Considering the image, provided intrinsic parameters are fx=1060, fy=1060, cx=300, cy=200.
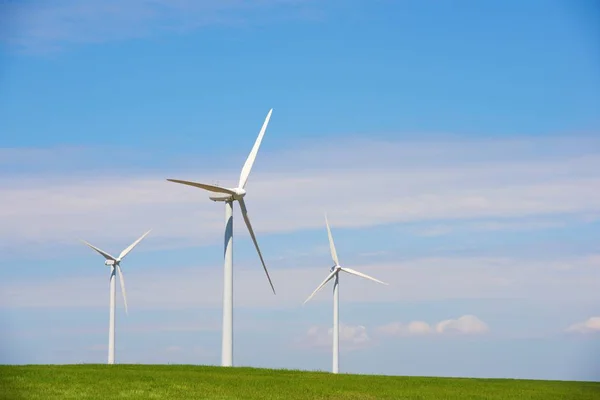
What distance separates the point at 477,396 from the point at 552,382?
575 inches

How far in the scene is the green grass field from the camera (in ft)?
197

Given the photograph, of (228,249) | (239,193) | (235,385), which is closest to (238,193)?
(239,193)

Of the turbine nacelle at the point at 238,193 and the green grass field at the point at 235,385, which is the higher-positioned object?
the turbine nacelle at the point at 238,193

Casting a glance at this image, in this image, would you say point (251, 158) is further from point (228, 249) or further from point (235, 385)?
point (235, 385)

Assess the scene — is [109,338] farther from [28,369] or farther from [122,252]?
[28,369]

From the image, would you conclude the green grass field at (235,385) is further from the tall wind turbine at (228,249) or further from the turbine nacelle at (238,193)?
the turbine nacelle at (238,193)

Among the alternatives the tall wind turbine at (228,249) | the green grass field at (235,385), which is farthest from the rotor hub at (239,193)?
the green grass field at (235,385)

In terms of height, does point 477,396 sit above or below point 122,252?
below

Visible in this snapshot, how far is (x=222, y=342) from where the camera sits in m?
76.5

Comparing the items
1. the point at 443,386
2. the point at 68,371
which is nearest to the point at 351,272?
the point at 443,386

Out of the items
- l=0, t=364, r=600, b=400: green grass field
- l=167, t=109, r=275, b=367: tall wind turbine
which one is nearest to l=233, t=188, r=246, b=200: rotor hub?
l=167, t=109, r=275, b=367: tall wind turbine

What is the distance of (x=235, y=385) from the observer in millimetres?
64688

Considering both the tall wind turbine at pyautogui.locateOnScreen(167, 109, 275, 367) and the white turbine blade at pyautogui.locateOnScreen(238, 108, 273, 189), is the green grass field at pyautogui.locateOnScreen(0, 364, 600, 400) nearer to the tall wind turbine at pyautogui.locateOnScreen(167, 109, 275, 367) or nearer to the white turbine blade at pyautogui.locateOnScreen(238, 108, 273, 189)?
the tall wind turbine at pyautogui.locateOnScreen(167, 109, 275, 367)

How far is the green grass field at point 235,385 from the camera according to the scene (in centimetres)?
6009
